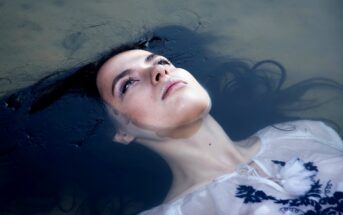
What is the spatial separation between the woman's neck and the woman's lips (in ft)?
1.09

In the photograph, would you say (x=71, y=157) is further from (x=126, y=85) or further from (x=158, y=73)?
(x=158, y=73)

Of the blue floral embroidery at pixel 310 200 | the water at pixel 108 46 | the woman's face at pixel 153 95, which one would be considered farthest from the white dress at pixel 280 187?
the water at pixel 108 46

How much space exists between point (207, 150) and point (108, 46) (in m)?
1.82

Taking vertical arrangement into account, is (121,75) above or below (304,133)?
above

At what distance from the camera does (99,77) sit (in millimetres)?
2596

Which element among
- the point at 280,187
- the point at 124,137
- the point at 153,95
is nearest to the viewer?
the point at 280,187

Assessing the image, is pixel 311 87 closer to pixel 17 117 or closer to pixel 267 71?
pixel 267 71

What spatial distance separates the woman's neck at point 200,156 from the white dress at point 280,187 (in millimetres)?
92

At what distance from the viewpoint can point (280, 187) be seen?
2.06 meters

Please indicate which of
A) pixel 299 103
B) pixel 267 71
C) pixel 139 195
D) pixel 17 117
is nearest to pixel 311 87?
pixel 299 103

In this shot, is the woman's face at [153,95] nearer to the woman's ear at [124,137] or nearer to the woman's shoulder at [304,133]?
the woman's ear at [124,137]

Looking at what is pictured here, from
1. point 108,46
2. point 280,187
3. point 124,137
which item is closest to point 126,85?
point 124,137

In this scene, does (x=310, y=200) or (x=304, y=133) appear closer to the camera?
(x=310, y=200)

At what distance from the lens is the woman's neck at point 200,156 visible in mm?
2285
